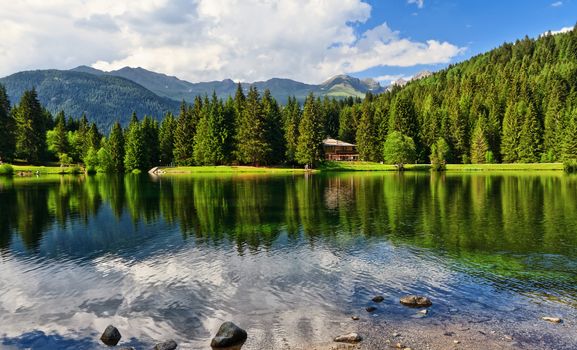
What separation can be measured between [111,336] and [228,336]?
13.1ft

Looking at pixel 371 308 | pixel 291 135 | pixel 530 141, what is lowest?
pixel 371 308

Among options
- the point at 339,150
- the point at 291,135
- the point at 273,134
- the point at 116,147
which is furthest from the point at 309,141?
the point at 116,147

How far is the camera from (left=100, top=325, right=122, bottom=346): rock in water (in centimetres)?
1357

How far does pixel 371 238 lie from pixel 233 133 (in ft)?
334

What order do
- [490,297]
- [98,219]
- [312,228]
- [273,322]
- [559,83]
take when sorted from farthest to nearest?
[559,83] → [98,219] → [312,228] → [490,297] → [273,322]

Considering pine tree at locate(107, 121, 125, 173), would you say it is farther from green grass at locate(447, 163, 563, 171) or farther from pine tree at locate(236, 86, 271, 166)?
green grass at locate(447, 163, 563, 171)

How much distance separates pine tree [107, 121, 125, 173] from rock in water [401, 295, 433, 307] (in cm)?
13173

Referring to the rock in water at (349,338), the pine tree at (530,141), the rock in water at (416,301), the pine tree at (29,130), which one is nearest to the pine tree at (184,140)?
the pine tree at (29,130)

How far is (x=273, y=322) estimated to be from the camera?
48.8 feet

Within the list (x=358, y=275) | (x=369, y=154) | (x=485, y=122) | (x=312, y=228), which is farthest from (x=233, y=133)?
(x=358, y=275)

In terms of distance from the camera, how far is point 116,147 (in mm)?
134000

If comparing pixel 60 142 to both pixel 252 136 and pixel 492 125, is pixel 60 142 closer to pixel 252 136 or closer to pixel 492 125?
pixel 252 136

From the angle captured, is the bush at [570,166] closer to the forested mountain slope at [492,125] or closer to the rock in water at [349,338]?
the forested mountain slope at [492,125]

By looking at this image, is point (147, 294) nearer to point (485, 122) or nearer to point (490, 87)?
point (485, 122)
